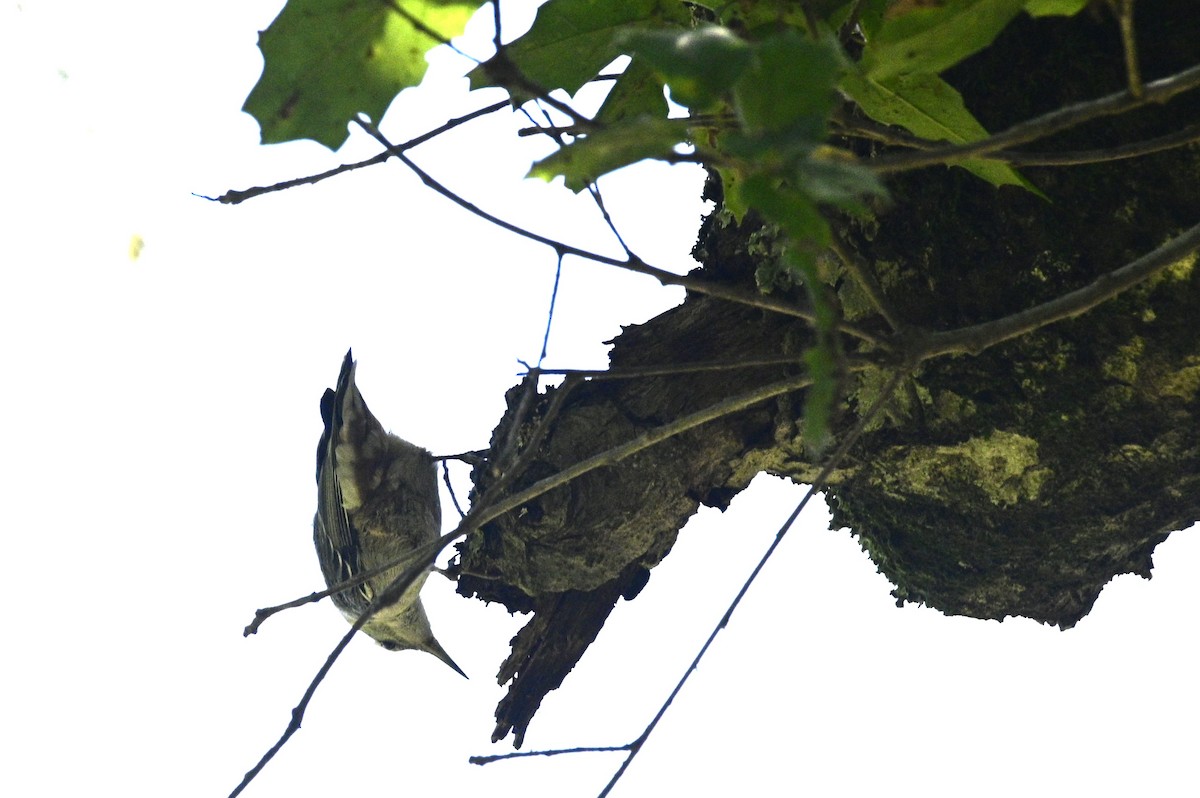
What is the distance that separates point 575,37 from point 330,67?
42 cm

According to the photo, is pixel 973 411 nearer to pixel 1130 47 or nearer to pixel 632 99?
pixel 632 99

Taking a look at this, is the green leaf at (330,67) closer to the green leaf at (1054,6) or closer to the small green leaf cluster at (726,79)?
the small green leaf cluster at (726,79)

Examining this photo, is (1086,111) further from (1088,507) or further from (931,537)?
(931,537)

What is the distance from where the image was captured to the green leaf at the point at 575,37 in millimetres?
1445

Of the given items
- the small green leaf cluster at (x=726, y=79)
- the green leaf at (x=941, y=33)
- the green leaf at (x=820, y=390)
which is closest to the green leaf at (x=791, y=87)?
the small green leaf cluster at (x=726, y=79)

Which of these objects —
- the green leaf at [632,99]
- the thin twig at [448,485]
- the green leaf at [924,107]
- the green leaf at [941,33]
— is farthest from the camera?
the thin twig at [448,485]

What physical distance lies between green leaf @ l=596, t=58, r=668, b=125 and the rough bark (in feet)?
1.29

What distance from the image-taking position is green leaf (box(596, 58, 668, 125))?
156 cm

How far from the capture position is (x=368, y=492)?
4496 millimetres

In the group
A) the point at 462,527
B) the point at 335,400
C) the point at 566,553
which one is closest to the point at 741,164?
the point at 462,527

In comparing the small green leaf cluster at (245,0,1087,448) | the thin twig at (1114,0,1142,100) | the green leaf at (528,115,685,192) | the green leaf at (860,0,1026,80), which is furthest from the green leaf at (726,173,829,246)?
the green leaf at (860,0,1026,80)

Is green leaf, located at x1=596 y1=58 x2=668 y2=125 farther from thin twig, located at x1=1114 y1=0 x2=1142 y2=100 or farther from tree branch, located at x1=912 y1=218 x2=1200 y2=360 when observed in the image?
thin twig, located at x1=1114 y1=0 x2=1142 y2=100

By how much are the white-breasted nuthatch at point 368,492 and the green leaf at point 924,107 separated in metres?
3.25

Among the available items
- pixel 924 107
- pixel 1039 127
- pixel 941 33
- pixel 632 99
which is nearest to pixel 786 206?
pixel 1039 127
